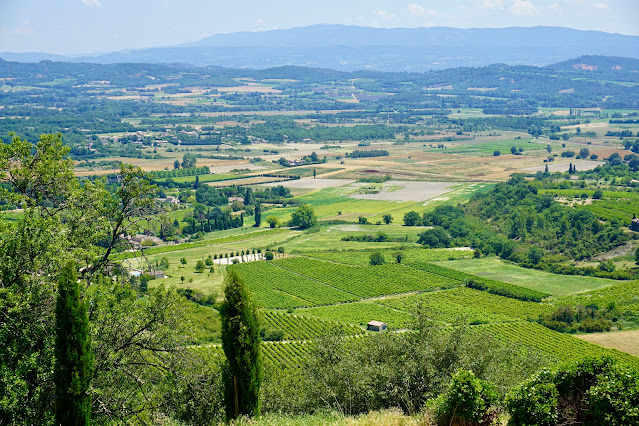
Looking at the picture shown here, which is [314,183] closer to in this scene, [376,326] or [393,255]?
[393,255]

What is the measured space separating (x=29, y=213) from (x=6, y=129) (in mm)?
167731

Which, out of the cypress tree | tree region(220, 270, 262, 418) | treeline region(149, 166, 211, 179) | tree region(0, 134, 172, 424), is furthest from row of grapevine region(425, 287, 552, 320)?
treeline region(149, 166, 211, 179)

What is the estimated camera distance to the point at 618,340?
155 feet

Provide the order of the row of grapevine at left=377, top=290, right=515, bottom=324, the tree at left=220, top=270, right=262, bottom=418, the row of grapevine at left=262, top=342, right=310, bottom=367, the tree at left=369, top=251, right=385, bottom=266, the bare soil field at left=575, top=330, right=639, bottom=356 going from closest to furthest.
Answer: the tree at left=220, top=270, right=262, bottom=418 < the row of grapevine at left=262, top=342, right=310, bottom=367 < the bare soil field at left=575, top=330, right=639, bottom=356 < the row of grapevine at left=377, top=290, right=515, bottom=324 < the tree at left=369, top=251, right=385, bottom=266

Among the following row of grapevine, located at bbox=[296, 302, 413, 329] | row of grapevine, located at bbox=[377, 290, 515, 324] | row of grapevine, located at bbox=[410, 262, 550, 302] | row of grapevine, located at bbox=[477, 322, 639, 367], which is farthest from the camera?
row of grapevine, located at bbox=[410, 262, 550, 302]

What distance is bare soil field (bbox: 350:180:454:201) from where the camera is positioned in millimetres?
105613

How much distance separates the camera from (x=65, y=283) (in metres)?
15.7

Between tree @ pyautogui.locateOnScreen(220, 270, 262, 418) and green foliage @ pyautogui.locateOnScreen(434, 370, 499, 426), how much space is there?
5.74 metres

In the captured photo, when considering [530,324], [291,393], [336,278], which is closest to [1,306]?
[291,393]

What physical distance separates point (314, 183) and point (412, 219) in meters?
32.0

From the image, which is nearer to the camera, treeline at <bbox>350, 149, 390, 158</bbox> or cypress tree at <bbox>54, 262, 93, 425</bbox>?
cypress tree at <bbox>54, 262, 93, 425</bbox>

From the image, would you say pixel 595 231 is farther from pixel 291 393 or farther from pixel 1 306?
pixel 1 306

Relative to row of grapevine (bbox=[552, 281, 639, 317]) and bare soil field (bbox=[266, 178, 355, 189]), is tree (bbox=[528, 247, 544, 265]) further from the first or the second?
bare soil field (bbox=[266, 178, 355, 189])

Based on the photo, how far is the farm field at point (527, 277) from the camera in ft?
203
